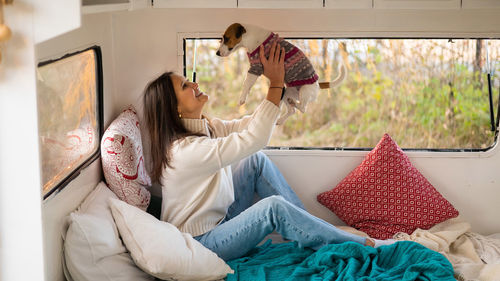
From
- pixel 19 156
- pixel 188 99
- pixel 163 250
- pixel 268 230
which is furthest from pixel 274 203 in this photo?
pixel 19 156

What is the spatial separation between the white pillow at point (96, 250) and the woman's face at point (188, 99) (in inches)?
24.4

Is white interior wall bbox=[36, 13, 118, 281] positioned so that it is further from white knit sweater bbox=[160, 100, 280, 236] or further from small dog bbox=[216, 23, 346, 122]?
small dog bbox=[216, 23, 346, 122]

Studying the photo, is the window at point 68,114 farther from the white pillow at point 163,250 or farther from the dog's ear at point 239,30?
the dog's ear at point 239,30

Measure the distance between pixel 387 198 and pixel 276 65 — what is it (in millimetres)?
1046

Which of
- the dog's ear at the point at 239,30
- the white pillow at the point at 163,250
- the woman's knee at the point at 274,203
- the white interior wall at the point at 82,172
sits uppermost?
the dog's ear at the point at 239,30

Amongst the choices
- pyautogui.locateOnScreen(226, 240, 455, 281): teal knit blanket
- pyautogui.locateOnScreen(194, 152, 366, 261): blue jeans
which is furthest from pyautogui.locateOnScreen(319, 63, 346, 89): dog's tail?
pyautogui.locateOnScreen(226, 240, 455, 281): teal knit blanket

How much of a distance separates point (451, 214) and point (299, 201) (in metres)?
0.82

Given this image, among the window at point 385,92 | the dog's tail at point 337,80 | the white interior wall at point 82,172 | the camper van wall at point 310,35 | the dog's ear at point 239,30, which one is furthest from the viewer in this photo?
the window at point 385,92

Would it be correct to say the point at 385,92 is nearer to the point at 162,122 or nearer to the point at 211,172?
the point at 211,172

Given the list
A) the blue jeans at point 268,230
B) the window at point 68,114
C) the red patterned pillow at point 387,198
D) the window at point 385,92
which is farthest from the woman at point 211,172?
the window at point 385,92

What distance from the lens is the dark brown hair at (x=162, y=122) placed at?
112 inches

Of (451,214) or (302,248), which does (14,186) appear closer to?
(302,248)

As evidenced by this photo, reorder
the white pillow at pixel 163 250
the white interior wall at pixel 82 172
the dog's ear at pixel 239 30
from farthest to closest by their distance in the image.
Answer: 1. the dog's ear at pixel 239 30
2. the white pillow at pixel 163 250
3. the white interior wall at pixel 82 172

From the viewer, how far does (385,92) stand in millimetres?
3541
